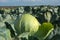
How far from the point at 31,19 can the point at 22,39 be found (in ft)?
1.15

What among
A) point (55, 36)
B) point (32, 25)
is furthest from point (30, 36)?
point (32, 25)

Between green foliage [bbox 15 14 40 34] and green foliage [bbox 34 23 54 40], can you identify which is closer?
green foliage [bbox 34 23 54 40]

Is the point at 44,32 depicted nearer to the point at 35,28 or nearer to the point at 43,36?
the point at 43,36

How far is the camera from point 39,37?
1797 millimetres

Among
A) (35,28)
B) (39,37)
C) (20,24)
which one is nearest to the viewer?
(39,37)

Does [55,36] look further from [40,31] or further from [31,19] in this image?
[31,19]

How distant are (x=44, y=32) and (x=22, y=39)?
18 cm

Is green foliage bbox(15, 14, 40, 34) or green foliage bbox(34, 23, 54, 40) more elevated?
green foliage bbox(34, 23, 54, 40)

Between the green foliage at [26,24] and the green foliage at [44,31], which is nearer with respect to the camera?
the green foliage at [44,31]

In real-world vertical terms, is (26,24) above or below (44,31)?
below

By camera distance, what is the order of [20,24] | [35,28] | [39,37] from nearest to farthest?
[39,37]
[35,28]
[20,24]

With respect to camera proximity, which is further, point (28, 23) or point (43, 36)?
point (28, 23)

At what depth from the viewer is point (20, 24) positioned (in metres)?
2.21

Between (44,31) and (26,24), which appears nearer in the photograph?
(44,31)
